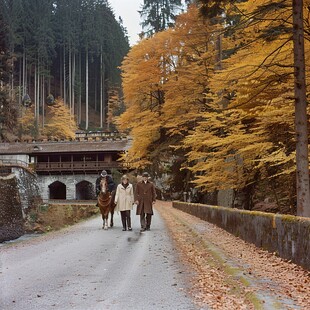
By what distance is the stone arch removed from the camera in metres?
49.2

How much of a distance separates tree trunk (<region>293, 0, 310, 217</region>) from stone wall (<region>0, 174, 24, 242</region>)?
16.0 metres

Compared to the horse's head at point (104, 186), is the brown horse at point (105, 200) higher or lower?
lower

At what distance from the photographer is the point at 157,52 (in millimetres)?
30969

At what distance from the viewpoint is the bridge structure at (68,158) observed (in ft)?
146

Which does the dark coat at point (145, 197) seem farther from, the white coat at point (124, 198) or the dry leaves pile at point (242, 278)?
the dry leaves pile at point (242, 278)

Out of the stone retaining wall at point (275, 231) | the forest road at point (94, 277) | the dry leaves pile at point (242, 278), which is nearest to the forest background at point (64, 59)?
the stone retaining wall at point (275, 231)

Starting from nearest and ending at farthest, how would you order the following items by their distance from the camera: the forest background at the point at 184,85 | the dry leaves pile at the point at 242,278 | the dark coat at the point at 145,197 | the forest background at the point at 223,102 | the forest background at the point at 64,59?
the dry leaves pile at the point at 242,278 → the forest background at the point at 223,102 → the forest background at the point at 184,85 → the dark coat at the point at 145,197 → the forest background at the point at 64,59

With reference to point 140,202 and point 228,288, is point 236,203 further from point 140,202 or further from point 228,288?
point 228,288

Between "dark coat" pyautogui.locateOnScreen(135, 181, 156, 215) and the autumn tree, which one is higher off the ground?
the autumn tree

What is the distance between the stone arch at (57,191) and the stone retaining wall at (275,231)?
39112 mm

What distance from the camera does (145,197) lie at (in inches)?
526

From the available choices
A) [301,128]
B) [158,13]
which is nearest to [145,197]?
[301,128]

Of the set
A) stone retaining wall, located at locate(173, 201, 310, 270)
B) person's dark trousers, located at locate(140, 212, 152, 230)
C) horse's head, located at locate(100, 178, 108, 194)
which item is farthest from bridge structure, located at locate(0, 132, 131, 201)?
stone retaining wall, located at locate(173, 201, 310, 270)

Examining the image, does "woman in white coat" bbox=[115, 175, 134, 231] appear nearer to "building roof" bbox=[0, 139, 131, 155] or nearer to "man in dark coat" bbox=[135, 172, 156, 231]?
"man in dark coat" bbox=[135, 172, 156, 231]
